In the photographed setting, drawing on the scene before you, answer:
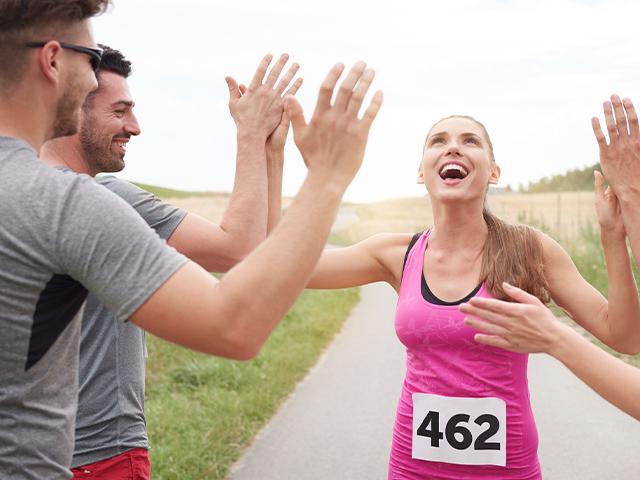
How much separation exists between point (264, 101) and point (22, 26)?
0.96m

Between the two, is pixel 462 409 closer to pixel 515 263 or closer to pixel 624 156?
pixel 515 263

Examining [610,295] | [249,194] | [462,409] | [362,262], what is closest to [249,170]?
[249,194]

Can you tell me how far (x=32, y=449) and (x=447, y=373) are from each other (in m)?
1.69

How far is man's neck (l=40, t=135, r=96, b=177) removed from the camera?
8.66 ft

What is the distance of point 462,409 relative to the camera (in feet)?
9.74

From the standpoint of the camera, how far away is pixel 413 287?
3.15 metres

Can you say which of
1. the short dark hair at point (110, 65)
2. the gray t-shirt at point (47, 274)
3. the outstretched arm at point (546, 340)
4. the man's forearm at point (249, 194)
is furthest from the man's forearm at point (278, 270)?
the short dark hair at point (110, 65)

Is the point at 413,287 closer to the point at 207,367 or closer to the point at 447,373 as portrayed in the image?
the point at 447,373

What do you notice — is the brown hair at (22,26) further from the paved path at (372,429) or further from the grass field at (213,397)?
the paved path at (372,429)

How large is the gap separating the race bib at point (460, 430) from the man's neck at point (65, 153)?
1.48 m

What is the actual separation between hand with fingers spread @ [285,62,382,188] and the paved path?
4.09m

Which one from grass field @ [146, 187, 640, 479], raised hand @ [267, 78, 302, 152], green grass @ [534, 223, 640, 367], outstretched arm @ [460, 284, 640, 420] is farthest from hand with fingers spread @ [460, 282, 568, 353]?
green grass @ [534, 223, 640, 367]

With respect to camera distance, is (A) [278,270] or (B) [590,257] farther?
(B) [590,257]

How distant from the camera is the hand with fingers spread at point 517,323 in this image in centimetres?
218
